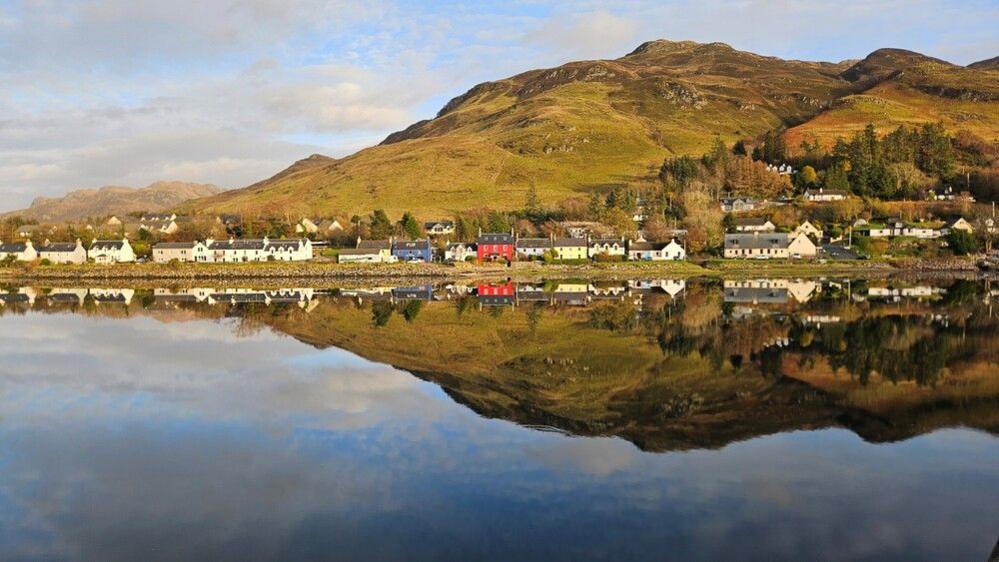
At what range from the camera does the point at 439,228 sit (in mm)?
94500

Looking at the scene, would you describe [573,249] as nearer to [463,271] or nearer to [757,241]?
[463,271]

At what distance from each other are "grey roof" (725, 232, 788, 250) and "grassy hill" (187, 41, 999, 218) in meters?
42.6

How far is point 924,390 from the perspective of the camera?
63.8 ft

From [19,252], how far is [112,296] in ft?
108

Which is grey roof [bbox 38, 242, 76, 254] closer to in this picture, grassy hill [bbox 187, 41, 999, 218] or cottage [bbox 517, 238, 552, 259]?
grassy hill [bbox 187, 41, 999, 218]

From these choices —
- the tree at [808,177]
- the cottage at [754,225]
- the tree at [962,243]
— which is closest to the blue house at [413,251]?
the cottage at [754,225]

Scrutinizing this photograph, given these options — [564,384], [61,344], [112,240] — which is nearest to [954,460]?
[564,384]

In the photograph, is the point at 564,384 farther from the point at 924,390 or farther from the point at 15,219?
the point at 15,219

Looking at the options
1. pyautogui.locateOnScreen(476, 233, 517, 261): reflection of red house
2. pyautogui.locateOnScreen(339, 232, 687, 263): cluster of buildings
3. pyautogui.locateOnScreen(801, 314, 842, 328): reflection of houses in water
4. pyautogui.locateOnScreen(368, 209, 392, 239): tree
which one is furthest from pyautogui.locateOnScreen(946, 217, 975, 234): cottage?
pyautogui.locateOnScreen(368, 209, 392, 239): tree

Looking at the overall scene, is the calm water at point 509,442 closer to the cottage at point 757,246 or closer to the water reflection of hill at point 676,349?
the water reflection of hill at point 676,349

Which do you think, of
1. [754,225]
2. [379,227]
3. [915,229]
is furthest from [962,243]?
[379,227]

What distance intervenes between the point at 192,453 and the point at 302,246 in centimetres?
6056

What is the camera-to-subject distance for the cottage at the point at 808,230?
71.7 m

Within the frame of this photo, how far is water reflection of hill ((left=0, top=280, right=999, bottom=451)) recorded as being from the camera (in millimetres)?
17203
